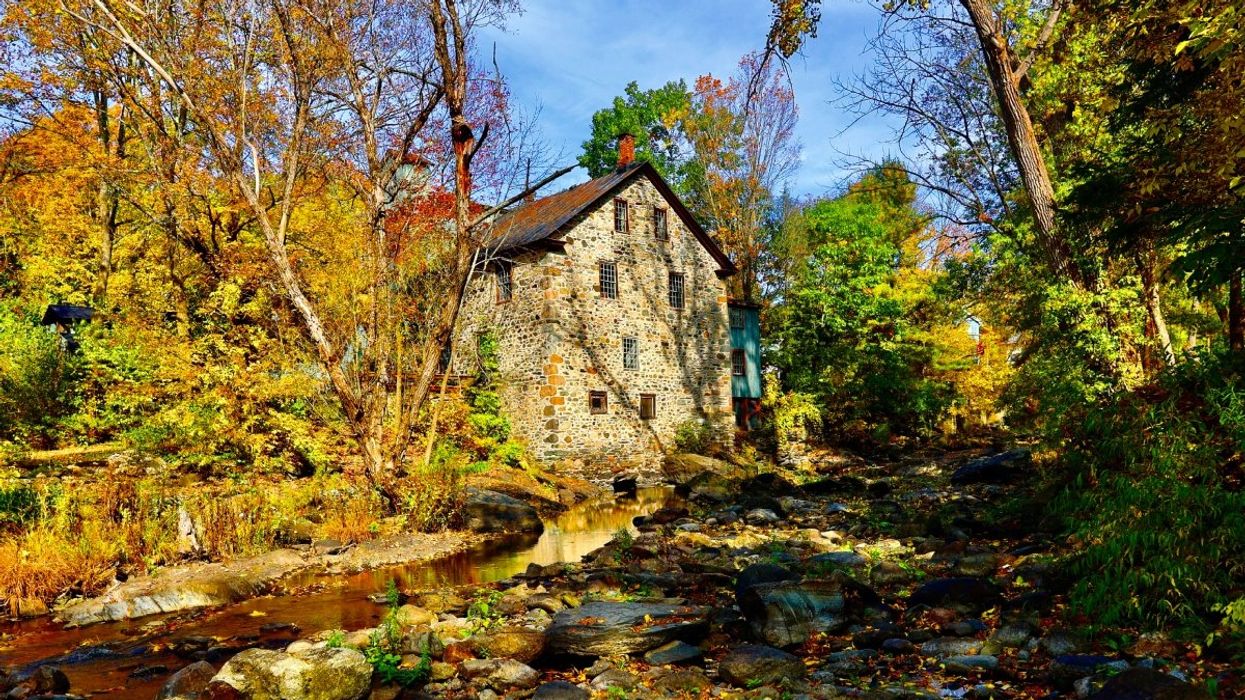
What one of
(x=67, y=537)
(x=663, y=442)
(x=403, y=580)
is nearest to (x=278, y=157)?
(x=67, y=537)

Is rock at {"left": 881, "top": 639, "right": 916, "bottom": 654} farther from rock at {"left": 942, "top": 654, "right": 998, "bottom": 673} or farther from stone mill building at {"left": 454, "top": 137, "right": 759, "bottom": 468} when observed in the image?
stone mill building at {"left": 454, "top": 137, "right": 759, "bottom": 468}

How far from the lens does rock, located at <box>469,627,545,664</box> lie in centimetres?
603

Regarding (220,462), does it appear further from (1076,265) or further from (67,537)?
(1076,265)

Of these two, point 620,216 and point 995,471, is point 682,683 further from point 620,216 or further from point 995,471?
point 620,216

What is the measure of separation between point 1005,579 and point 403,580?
743 centimetres

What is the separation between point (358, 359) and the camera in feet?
42.5

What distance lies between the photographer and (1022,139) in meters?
10.8

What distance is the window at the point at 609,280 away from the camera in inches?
910

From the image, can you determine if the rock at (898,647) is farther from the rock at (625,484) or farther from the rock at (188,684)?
the rock at (625,484)

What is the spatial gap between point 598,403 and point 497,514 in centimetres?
888

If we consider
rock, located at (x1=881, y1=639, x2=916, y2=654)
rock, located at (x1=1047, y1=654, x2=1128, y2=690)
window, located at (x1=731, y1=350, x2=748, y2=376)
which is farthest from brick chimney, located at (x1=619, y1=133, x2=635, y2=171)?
rock, located at (x1=1047, y1=654, x2=1128, y2=690)

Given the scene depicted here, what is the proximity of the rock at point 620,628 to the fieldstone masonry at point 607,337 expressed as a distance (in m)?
14.4

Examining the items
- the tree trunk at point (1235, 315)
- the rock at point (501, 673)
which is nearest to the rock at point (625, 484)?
the tree trunk at point (1235, 315)

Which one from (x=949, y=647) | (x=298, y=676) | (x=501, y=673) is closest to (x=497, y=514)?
(x=501, y=673)
